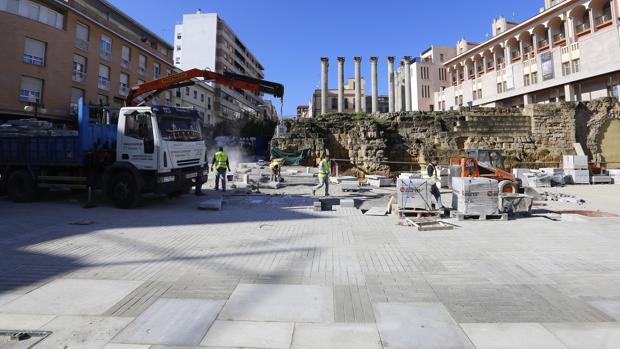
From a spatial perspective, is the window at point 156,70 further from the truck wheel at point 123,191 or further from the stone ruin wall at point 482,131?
the truck wheel at point 123,191

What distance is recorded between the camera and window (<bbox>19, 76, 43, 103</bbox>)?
22.3m

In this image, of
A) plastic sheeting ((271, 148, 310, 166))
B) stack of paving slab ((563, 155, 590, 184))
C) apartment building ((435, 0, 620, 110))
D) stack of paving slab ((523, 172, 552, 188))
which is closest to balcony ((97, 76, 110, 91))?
plastic sheeting ((271, 148, 310, 166))

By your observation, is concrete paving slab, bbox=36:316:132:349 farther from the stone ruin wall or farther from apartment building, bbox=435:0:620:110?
apartment building, bbox=435:0:620:110

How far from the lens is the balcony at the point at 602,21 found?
1213 inches

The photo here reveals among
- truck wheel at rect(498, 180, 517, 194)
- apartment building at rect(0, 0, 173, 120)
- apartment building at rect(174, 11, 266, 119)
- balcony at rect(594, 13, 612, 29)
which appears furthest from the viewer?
apartment building at rect(174, 11, 266, 119)

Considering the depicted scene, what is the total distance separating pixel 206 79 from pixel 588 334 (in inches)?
466

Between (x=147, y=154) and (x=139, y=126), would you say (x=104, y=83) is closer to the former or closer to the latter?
(x=139, y=126)

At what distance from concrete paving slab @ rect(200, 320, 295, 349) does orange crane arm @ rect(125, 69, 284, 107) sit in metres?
10.2

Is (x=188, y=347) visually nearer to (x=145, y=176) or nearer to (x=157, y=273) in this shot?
(x=157, y=273)

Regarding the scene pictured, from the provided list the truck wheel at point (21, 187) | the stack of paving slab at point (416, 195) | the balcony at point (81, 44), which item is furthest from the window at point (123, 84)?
the stack of paving slab at point (416, 195)

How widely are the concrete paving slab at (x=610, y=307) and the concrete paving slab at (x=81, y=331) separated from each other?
4.41 m

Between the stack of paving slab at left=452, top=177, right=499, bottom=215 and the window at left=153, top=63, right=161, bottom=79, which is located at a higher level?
the window at left=153, top=63, right=161, bottom=79

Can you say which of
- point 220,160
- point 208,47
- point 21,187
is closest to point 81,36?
point 21,187

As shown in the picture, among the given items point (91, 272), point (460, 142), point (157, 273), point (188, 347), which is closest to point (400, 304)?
point (188, 347)
